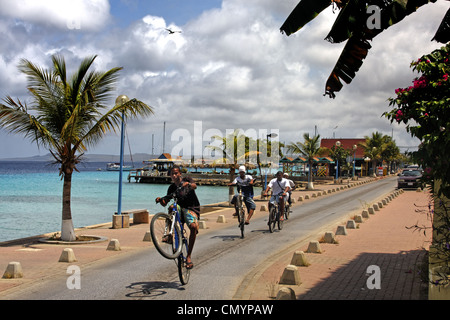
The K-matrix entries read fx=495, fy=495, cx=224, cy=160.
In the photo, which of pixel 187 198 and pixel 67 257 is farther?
pixel 67 257

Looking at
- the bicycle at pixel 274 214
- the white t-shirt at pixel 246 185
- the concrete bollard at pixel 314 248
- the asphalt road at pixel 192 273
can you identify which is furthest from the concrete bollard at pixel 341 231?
the concrete bollard at pixel 314 248

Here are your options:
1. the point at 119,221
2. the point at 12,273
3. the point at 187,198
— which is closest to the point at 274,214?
the point at 119,221

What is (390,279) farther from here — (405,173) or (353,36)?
(405,173)

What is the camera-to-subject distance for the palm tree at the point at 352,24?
6445 millimetres

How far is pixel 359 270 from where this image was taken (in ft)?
32.0

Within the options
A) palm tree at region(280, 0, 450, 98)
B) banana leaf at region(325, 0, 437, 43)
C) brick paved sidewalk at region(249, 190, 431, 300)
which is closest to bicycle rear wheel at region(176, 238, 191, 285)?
brick paved sidewalk at region(249, 190, 431, 300)

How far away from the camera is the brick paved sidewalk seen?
25.8ft

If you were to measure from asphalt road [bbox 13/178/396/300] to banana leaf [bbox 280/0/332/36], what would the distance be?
421 centimetres

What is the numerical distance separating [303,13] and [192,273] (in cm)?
528

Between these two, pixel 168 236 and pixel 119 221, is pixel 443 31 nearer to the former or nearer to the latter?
pixel 168 236

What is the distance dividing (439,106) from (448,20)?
130 centimetres

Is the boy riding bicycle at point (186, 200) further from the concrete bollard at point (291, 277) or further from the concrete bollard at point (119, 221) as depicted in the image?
the concrete bollard at point (119, 221)

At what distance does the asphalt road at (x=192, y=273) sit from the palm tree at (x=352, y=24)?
385 centimetres

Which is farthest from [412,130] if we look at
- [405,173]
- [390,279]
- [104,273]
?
[405,173]
